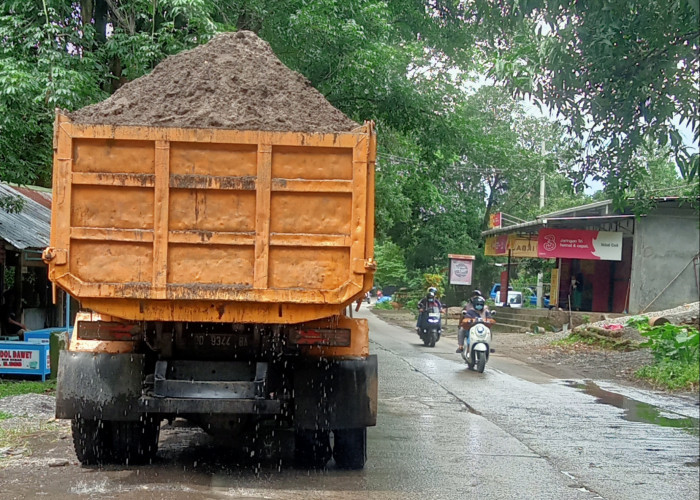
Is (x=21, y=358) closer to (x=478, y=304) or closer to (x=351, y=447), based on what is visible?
(x=351, y=447)

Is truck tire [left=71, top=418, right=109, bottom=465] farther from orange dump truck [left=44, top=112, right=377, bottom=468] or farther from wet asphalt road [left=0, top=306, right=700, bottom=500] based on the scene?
orange dump truck [left=44, top=112, right=377, bottom=468]

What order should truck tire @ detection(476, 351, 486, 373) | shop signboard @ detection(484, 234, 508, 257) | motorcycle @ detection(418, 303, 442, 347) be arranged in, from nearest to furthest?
truck tire @ detection(476, 351, 486, 373) < motorcycle @ detection(418, 303, 442, 347) < shop signboard @ detection(484, 234, 508, 257)

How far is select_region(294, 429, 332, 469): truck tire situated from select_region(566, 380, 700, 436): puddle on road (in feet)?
15.1

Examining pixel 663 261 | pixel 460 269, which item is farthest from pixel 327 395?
pixel 460 269

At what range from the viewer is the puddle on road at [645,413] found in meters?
10.1

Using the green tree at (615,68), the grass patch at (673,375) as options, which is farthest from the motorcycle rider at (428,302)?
the green tree at (615,68)

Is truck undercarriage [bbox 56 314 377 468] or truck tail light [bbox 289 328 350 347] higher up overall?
truck tail light [bbox 289 328 350 347]

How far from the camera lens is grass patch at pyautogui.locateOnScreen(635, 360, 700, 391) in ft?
43.7

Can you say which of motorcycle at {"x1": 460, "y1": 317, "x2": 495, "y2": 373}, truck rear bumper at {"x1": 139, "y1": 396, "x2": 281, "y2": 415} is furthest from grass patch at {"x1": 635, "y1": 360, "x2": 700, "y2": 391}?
truck rear bumper at {"x1": 139, "y1": 396, "x2": 281, "y2": 415}

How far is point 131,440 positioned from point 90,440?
12.6 inches

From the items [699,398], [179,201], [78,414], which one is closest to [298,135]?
[179,201]

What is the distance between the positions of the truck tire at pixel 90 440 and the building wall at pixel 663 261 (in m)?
21.3

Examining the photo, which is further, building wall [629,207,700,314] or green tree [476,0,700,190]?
building wall [629,207,700,314]

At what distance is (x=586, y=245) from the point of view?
2650 centimetres
